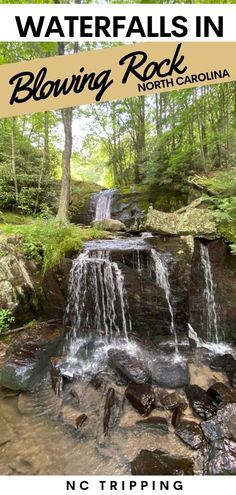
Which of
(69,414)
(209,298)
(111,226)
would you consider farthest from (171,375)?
(111,226)

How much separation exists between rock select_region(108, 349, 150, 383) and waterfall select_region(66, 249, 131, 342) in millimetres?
845

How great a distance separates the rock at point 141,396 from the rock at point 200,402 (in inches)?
21.2

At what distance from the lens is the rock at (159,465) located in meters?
2.60

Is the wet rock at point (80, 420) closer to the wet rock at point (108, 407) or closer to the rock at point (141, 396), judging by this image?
the wet rock at point (108, 407)

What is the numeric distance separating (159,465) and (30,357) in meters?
2.52

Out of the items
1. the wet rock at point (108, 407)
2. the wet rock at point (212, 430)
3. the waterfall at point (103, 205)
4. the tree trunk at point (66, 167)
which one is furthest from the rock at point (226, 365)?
the waterfall at point (103, 205)

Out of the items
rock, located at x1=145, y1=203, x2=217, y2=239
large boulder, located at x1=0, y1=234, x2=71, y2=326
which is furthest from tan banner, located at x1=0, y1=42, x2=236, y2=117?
large boulder, located at x1=0, y1=234, x2=71, y2=326

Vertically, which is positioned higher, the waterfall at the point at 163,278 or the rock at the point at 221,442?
the waterfall at the point at 163,278

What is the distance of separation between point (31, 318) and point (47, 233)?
6.26ft

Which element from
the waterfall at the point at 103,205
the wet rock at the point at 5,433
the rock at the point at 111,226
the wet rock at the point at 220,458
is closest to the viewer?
the wet rock at the point at 220,458

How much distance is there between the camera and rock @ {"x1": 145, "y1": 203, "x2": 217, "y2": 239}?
18.0 ft

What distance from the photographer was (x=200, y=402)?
11.4 ft

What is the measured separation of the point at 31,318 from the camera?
5.41 m
